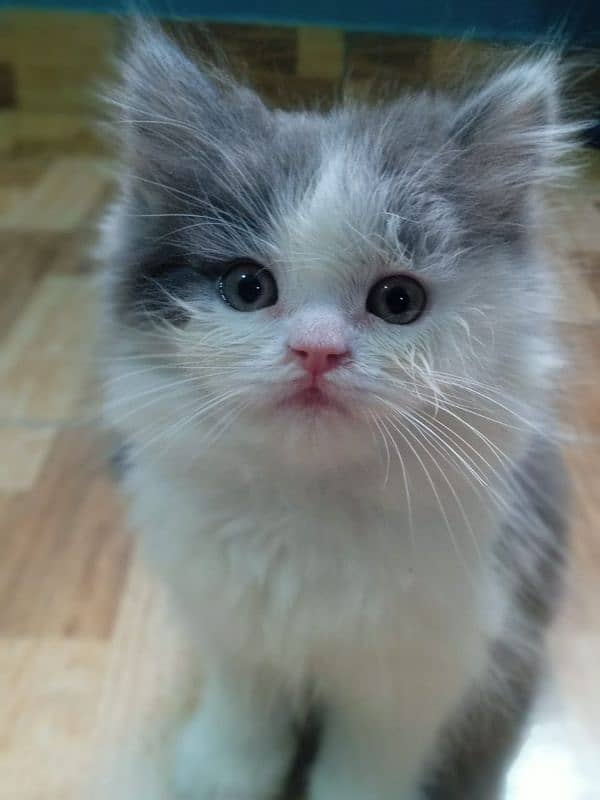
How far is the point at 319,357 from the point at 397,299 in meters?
0.09

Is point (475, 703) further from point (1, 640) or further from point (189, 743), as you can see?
point (1, 640)

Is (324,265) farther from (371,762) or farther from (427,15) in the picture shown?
(371,762)

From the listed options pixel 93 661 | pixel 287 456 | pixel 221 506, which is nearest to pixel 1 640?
pixel 93 661

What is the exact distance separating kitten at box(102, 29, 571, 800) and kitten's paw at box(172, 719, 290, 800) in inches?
2.3

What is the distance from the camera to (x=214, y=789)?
92 centimetres

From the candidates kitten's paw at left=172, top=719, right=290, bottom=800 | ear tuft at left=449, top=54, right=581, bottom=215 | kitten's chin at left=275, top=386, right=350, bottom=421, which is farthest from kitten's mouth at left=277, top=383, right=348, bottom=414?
kitten's paw at left=172, top=719, right=290, bottom=800

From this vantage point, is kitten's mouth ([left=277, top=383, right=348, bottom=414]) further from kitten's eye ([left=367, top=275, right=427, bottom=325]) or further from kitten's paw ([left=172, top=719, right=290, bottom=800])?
kitten's paw ([left=172, top=719, right=290, bottom=800])

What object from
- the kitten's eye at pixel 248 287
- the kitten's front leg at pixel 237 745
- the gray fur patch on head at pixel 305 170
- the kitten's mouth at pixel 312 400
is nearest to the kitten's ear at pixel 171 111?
the gray fur patch on head at pixel 305 170

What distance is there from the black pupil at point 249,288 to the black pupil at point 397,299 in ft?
0.32

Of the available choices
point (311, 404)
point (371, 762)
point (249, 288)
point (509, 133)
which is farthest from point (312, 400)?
point (371, 762)

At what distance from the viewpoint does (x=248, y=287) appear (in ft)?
2.34

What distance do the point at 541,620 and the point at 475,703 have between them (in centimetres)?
12

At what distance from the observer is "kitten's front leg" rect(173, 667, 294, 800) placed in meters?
0.92

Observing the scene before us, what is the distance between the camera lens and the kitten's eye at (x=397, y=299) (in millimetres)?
684
